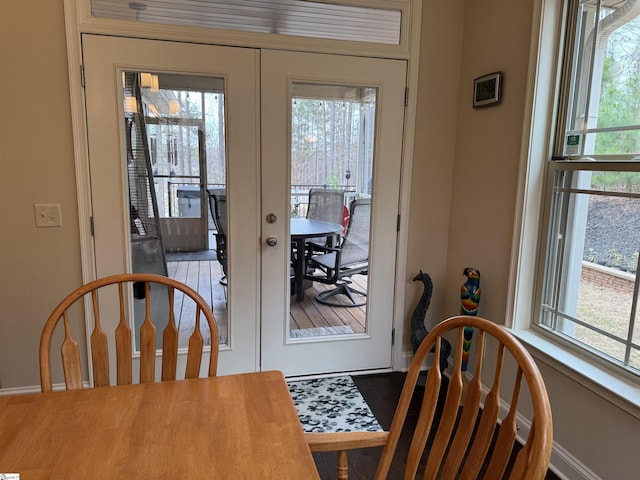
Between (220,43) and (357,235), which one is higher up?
(220,43)

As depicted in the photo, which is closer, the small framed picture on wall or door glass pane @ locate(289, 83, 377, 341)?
the small framed picture on wall

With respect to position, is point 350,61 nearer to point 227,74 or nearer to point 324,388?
point 227,74

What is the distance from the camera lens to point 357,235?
A: 2752 millimetres

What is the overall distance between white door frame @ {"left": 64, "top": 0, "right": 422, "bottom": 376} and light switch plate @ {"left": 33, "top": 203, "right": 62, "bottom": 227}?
Answer: 104mm

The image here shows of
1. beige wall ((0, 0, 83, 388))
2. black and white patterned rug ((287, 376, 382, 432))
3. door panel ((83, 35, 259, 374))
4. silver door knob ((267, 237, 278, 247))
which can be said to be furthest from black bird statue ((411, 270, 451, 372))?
beige wall ((0, 0, 83, 388))

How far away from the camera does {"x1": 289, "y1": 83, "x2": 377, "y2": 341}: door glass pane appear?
2551 mm

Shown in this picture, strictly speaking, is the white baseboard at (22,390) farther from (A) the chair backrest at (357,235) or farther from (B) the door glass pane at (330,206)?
(A) the chair backrest at (357,235)

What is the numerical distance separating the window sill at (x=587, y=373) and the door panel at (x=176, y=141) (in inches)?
58.8

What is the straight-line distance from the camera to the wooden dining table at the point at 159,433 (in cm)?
87

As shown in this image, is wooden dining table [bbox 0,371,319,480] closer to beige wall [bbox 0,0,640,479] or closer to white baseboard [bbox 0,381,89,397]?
beige wall [bbox 0,0,640,479]

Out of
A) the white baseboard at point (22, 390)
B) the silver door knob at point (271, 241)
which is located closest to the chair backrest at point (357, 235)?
the silver door knob at point (271, 241)

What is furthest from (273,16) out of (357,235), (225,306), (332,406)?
(332,406)

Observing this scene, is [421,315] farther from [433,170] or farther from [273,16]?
[273,16]

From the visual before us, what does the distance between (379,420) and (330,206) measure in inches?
48.0
